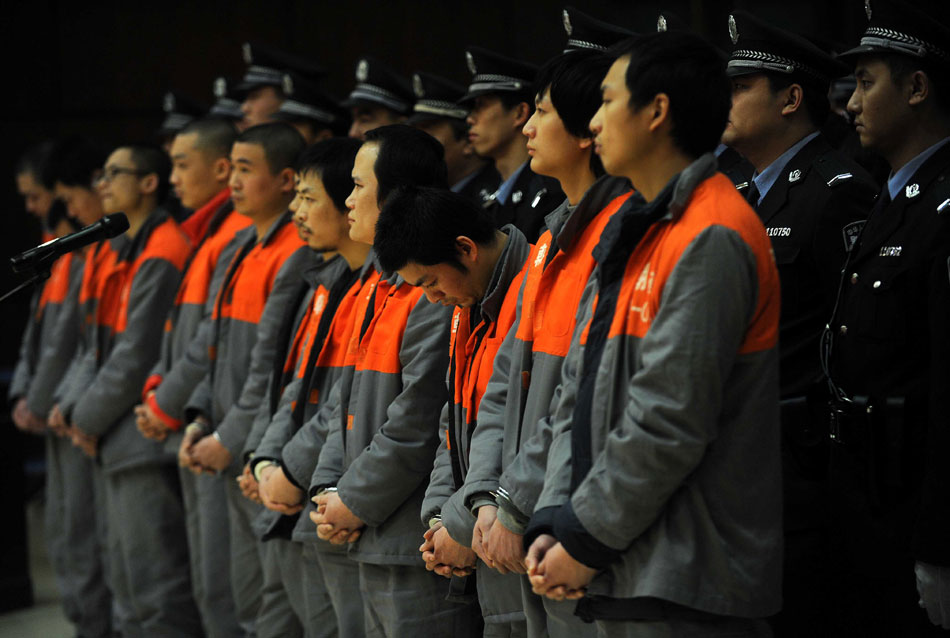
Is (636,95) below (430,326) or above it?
above

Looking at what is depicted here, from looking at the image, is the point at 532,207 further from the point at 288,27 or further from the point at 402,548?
the point at 288,27

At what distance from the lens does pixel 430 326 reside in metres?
2.51

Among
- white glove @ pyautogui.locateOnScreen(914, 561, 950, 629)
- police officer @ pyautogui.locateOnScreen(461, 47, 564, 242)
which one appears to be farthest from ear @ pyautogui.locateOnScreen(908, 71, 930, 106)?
police officer @ pyautogui.locateOnScreen(461, 47, 564, 242)

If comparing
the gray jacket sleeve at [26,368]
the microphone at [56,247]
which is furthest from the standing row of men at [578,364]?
the gray jacket sleeve at [26,368]

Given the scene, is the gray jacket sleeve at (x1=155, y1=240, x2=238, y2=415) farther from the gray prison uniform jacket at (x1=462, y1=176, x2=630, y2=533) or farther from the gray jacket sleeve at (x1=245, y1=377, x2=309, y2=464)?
the gray prison uniform jacket at (x1=462, y1=176, x2=630, y2=533)

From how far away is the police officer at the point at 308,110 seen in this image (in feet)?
13.6

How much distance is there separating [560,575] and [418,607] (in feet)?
2.79

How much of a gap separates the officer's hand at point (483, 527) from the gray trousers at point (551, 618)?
0.08 m

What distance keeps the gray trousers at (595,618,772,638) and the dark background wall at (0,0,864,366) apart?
160 inches

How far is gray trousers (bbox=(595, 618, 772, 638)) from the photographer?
66.5 inches

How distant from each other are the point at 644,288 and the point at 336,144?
145 centimetres

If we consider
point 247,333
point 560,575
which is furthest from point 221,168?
point 560,575

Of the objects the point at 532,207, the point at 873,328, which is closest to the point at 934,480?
the point at 873,328

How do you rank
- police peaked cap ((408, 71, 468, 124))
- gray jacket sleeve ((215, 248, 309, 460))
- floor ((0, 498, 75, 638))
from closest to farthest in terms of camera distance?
gray jacket sleeve ((215, 248, 309, 460)), police peaked cap ((408, 71, 468, 124)), floor ((0, 498, 75, 638))
